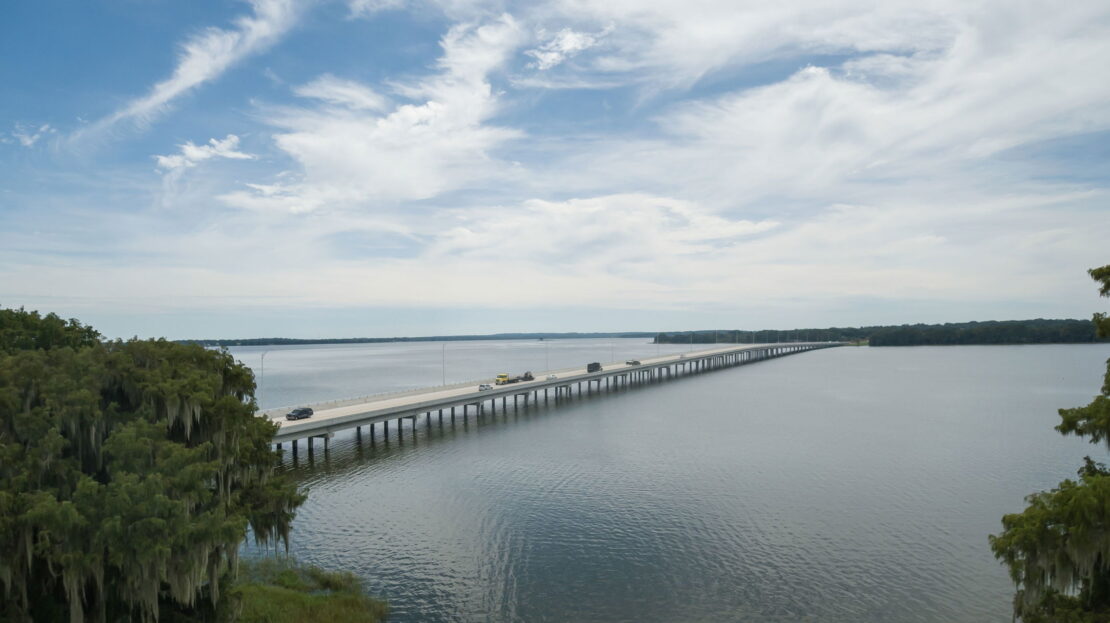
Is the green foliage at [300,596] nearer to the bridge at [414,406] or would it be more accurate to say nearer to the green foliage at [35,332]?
the bridge at [414,406]

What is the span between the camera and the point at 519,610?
24.2 meters

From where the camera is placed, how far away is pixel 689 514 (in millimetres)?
35312

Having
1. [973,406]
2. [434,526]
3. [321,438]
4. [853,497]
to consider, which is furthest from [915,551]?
[973,406]

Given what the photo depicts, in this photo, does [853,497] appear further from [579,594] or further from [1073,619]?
[1073,619]

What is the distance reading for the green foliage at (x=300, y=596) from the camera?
74.2 feet

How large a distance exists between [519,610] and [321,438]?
42632 mm

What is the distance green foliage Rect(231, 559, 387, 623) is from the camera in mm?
22625

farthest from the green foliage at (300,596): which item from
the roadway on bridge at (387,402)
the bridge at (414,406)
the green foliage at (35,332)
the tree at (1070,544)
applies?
the tree at (1070,544)

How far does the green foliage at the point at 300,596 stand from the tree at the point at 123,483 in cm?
404

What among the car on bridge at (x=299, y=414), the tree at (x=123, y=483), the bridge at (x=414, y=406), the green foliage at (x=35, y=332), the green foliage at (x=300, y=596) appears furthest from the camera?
the car on bridge at (x=299, y=414)

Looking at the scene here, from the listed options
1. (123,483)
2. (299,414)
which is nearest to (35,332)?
(123,483)

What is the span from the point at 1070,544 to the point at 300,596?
80.5 ft

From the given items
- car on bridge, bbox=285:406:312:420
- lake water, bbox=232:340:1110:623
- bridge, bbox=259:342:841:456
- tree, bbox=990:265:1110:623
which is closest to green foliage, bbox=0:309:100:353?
bridge, bbox=259:342:841:456

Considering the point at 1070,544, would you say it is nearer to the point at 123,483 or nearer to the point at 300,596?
the point at 123,483
